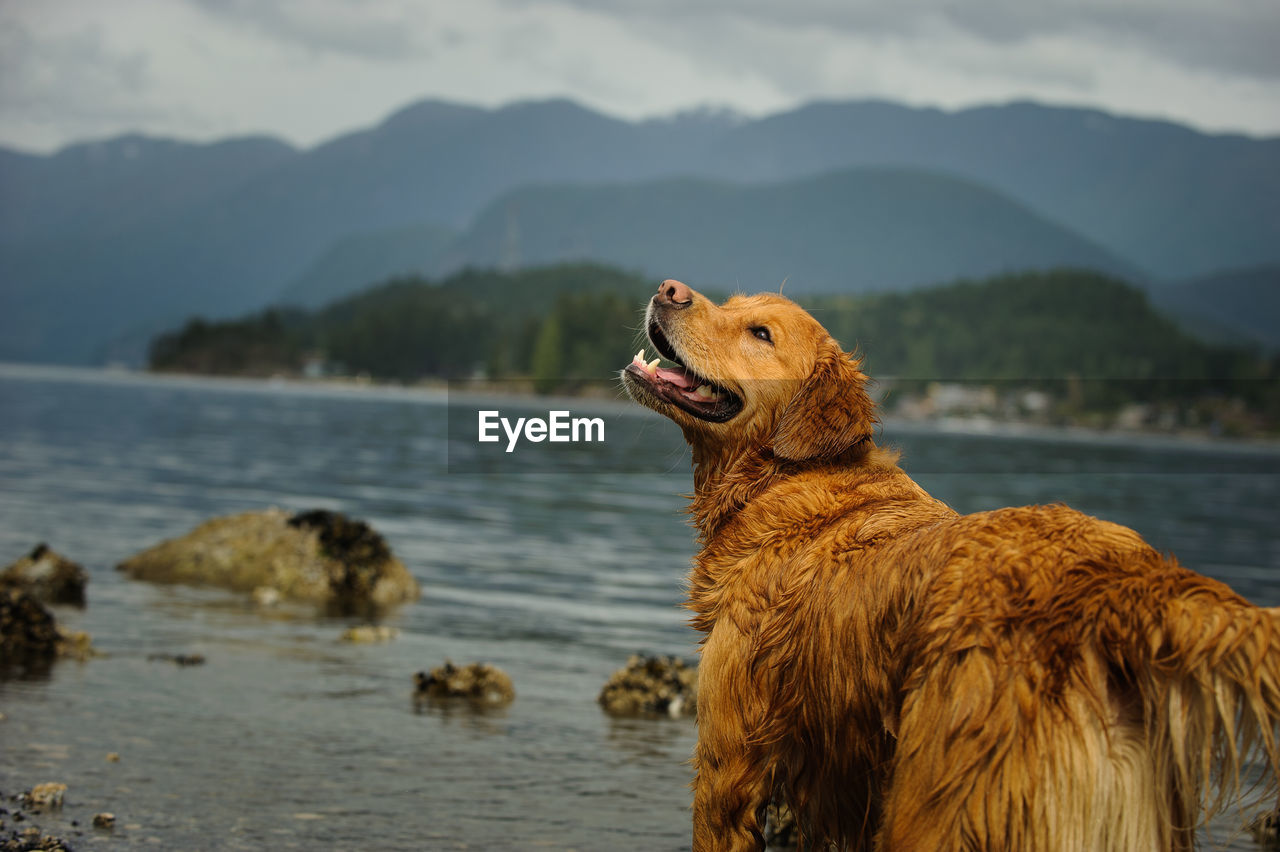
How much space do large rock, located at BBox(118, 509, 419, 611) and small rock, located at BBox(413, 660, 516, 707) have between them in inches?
180

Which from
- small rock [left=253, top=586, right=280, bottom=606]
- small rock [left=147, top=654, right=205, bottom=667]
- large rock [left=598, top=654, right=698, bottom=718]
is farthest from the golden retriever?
small rock [left=253, top=586, right=280, bottom=606]

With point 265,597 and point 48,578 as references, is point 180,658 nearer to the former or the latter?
point 48,578

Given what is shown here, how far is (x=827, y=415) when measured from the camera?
4.95m

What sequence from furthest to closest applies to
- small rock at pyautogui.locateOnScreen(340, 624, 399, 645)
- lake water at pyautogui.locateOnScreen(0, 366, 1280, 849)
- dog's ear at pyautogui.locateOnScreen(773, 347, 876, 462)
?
small rock at pyautogui.locateOnScreen(340, 624, 399, 645), lake water at pyautogui.locateOnScreen(0, 366, 1280, 849), dog's ear at pyautogui.locateOnScreen(773, 347, 876, 462)

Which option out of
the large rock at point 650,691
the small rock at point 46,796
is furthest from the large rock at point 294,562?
the small rock at point 46,796

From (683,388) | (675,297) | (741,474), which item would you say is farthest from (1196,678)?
(675,297)

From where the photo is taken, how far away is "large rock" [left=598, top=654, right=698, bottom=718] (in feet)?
35.0

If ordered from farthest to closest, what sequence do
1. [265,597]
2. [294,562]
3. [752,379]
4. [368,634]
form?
[294,562]
[265,597]
[368,634]
[752,379]

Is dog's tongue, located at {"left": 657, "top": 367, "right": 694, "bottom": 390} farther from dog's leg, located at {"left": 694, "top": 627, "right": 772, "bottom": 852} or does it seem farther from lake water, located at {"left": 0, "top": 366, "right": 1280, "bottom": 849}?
dog's leg, located at {"left": 694, "top": 627, "right": 772, "bottom": 852}

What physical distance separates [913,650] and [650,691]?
24.1 ft

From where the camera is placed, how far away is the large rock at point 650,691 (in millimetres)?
10680

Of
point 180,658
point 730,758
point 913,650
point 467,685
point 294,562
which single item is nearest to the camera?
point 913,650

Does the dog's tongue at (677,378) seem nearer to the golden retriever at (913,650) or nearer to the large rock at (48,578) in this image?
the golden retriever at (913,650)

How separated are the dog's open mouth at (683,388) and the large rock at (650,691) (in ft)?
19.2
